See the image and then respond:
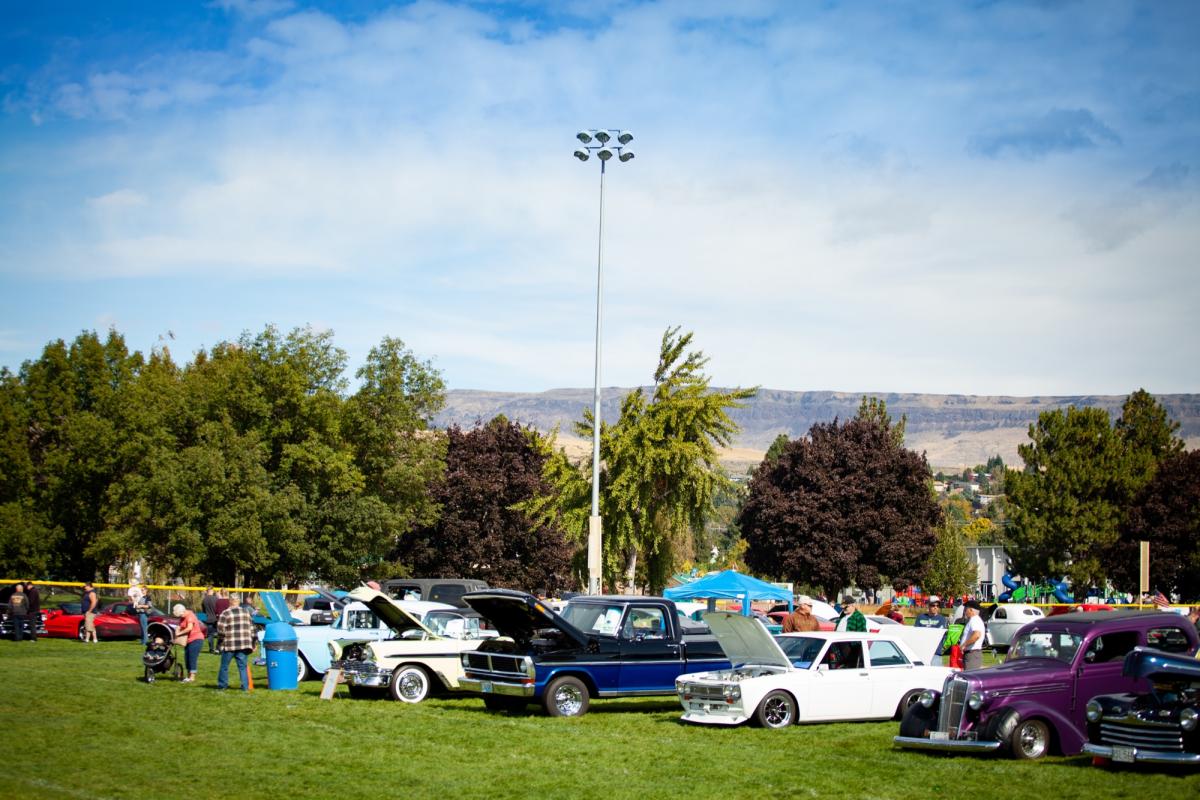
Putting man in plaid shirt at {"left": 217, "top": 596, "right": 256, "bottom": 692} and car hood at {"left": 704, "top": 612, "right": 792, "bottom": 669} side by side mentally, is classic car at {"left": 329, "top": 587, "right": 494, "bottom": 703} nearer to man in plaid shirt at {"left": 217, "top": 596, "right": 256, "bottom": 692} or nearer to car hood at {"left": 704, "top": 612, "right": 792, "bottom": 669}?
man in plaid shirt at {"left": 217, "top": 596, "right": 256, "bottom": 692}

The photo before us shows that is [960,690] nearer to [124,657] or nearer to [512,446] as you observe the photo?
[124,657]

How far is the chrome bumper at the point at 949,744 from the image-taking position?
1347 cm

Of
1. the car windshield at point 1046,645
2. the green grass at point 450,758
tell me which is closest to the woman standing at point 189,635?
the green grass at point 450,758

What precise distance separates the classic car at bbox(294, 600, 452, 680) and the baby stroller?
2279 millimetres

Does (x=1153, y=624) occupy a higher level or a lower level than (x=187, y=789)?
higher

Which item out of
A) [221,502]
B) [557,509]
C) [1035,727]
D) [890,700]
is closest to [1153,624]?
[1035,727]

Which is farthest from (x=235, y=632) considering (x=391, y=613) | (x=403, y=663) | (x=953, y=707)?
(x=953, y=707)

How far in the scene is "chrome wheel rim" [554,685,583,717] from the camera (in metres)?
17.5

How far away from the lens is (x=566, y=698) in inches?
694

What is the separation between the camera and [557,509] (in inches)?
1640

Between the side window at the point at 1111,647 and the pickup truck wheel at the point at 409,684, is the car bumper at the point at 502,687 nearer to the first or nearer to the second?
the pickup truck wheel at the point at 409,684

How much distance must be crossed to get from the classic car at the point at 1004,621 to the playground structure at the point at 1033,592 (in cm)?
2450

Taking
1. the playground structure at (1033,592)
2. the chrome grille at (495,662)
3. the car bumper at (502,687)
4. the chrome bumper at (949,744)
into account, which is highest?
the chrome grille at (495,662)

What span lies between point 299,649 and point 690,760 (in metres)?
11.7
